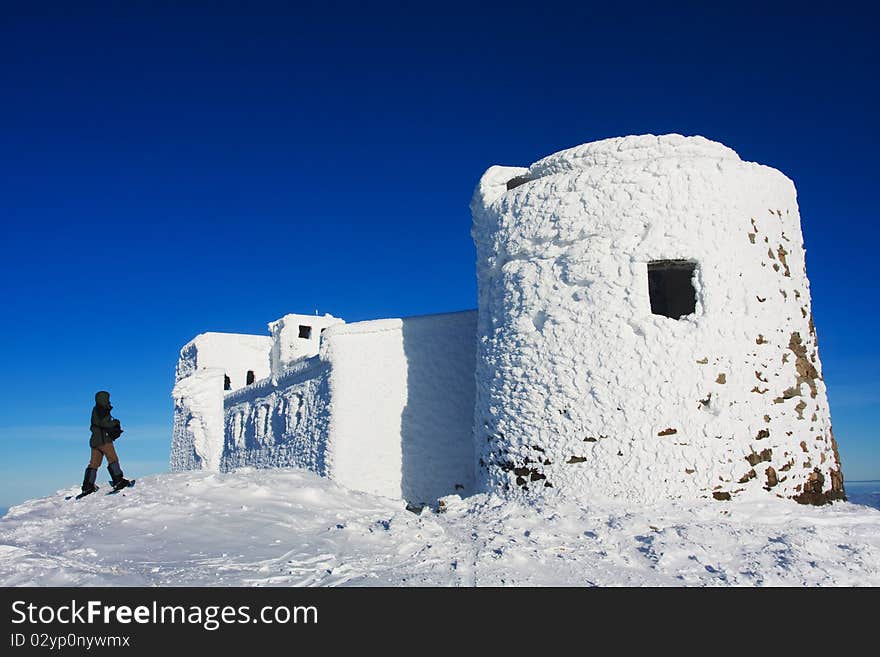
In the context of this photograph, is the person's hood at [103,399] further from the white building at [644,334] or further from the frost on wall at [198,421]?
the frost on wall at [198,421]

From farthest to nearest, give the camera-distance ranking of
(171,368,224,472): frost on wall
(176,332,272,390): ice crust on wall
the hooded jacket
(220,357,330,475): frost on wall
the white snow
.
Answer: (176,332,272,390): ice crust on wall
(171,368,224,472): frost on wall
the white snow
(220,357,330,475): frost on wall
the hooded jacket

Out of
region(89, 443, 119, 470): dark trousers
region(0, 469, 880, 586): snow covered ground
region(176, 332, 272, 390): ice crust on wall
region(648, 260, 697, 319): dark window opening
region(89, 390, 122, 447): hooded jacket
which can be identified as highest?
region(176, 332, 272, 390): ice crust on wall

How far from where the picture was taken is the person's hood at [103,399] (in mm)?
7898

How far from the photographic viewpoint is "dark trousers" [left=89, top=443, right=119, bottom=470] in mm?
7941

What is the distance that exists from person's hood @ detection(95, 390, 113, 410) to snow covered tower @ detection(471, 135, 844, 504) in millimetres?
5180

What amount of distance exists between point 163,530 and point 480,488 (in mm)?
5055

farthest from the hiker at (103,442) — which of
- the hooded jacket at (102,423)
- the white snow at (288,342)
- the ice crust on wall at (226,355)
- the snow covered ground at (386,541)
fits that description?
the ice crust on wall at (226,355)

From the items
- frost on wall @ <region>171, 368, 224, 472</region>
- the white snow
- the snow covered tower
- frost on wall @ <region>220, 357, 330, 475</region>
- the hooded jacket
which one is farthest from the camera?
frost on wall @ <region>171, 368, 224, 472</region>

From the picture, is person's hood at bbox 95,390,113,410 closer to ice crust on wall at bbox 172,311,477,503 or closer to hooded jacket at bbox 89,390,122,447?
hooded jacket at bbox 89,390,122,447

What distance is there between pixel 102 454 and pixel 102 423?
451 mm

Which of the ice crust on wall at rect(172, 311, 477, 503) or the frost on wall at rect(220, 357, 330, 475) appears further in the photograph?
the frost on wall at rect(220, 357, 330, 475)

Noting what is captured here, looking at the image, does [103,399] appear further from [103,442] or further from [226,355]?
[226,355]

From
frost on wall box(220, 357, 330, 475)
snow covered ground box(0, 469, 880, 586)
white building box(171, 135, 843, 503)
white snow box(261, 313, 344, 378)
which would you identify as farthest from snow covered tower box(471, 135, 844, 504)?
white snow box(261, 313, 344, 378)

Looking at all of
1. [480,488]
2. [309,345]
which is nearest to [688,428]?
[480,488]
